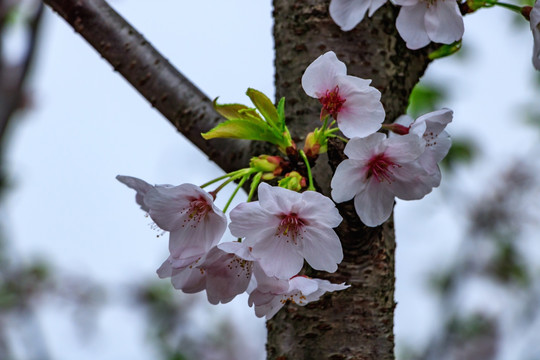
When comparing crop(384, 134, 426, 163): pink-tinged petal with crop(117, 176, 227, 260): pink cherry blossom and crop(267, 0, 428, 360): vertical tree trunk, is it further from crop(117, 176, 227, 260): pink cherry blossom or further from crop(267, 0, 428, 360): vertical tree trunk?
Result: crop(117, 176, 227, 260): pink cherry blossom

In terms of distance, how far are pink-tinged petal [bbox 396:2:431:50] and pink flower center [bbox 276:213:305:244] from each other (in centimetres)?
38

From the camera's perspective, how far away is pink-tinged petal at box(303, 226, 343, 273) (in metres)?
0.84

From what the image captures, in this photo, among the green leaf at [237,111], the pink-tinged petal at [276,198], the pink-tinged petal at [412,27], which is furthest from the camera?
the pink-tinged petal at [412,27]

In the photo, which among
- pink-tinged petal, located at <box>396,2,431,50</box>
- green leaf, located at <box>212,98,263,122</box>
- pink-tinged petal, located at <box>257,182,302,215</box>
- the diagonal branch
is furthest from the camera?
the diagonal branch

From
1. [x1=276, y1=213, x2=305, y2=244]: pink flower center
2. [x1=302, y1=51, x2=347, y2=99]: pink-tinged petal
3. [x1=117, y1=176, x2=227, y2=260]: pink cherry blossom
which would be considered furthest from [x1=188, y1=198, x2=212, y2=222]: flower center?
[x1=302, y1=51, x2=347, y2=99]: pink-tinged petal

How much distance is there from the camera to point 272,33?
1.26 m

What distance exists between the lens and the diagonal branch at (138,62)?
1.27m

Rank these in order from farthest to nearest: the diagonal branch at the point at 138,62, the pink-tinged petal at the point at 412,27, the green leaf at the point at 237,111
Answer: the diagonal branch at the point at 138,62 → the pink-tinged petal at the point at 412,27 → the green leaf at the point at 237,111

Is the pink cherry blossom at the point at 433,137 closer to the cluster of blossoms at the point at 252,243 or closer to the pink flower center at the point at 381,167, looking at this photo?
the pink flower center at the point at 381,167

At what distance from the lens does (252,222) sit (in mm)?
821

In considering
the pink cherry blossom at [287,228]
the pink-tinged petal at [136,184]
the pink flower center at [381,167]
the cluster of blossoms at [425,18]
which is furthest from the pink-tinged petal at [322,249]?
the cluster of blossoms at [425,18]

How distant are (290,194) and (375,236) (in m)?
0.26

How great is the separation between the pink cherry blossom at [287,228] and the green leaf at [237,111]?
5.6 inches

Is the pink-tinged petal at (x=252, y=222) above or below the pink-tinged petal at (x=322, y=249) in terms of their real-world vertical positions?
above
